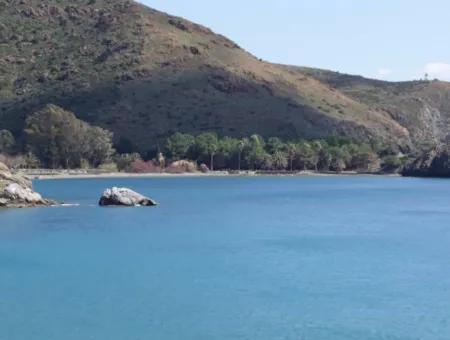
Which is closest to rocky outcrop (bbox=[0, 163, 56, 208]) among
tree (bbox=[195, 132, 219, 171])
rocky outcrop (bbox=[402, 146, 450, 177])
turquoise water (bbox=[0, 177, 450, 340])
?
turquoise water (bbox=[0, 177, 450, 340])

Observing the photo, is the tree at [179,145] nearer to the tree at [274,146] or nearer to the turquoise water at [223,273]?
the tree at [274,146]

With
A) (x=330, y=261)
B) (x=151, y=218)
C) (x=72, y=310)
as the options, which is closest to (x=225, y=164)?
(x=151, y=218)

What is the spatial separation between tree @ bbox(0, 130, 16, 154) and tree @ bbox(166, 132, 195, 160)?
2858cm

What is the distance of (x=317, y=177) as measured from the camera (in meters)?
179

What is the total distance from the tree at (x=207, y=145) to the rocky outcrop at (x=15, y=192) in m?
86.0

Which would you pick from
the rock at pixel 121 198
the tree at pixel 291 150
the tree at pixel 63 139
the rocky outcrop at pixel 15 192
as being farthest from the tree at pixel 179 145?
the rocky outcrop at pixel 15 192

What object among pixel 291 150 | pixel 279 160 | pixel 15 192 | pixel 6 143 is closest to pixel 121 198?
pixel 15 192

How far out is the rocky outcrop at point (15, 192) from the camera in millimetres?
81062

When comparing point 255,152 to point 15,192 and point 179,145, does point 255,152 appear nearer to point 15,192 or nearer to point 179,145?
point 179,145

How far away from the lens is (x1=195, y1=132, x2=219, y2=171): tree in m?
172

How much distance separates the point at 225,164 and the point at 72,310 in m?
142

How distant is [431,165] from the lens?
182m

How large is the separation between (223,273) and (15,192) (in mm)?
39662

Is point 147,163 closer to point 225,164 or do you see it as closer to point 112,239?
point 225,164
